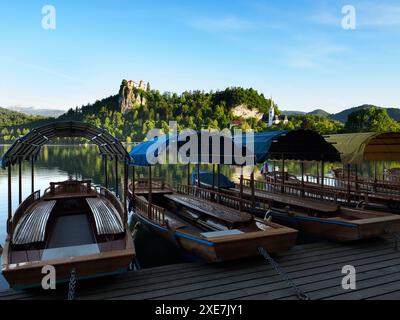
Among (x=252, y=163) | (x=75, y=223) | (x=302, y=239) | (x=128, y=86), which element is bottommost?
(x=302, y=239)

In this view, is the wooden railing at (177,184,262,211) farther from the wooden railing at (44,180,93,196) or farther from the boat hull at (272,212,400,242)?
the wooden railing at (44,180,93,196)

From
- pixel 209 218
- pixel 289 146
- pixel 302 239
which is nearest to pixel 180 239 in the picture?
pixel 209 218

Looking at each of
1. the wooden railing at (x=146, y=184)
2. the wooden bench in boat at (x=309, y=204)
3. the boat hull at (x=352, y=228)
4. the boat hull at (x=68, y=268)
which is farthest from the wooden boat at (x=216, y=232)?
the wooden railing at (x=146, y=184)

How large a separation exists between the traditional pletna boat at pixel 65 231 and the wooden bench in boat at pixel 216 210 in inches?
102

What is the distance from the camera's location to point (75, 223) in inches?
376

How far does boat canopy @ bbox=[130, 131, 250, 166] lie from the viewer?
30.9ft

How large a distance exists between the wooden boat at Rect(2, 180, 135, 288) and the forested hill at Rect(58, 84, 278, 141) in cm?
12880

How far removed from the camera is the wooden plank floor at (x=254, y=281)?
5441mm

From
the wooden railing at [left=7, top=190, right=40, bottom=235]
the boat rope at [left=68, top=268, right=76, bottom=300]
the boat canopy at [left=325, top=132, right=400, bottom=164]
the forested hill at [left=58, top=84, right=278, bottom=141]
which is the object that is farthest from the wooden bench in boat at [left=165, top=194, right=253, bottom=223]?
the forested hill at [left=58, top=84, right=278, bottom=141]

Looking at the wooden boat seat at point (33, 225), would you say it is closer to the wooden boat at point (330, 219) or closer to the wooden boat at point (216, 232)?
the wooden boat at point (216, 232)

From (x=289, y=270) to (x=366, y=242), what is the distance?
324 centimetres
